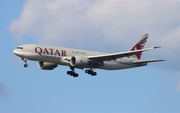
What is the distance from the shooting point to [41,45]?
303ft

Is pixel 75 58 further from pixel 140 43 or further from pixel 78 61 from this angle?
pixel 140 43

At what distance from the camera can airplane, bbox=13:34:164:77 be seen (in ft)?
300

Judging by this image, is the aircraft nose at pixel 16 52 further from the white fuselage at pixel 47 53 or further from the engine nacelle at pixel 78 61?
the engine nacelle at pixel 78 61

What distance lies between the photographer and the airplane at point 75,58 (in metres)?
91.3

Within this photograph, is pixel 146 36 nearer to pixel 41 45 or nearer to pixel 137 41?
pixel 137 41

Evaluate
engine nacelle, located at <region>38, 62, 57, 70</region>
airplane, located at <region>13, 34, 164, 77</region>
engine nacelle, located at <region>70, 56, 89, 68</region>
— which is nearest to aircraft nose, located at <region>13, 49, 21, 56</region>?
airplane, located at <region>13, 34, 164, 77</region>

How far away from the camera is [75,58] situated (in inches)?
3642

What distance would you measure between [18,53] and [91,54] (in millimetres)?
12035

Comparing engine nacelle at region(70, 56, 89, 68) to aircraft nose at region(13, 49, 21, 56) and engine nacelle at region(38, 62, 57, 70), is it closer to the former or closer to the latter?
engine nacelle at region(38, 62, 57, 70)

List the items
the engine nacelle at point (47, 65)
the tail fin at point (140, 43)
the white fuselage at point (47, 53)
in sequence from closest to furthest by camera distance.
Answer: the white fuselage at point (47, 53) → the engine nacelle at point (47, 65) → the tail fin at point (140, 43)

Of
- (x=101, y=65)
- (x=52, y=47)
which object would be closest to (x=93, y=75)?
(x=101, y=65)

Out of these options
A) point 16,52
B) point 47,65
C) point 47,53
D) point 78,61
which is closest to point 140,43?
point 78,61

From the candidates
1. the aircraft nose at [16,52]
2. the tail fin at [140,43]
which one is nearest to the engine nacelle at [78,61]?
the aircraft nose at [16,52]

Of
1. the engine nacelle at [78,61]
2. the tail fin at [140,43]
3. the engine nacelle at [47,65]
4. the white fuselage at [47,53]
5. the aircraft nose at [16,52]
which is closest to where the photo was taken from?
the white fuselage at [47,53]
